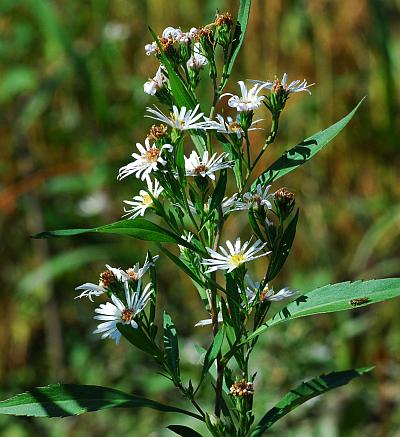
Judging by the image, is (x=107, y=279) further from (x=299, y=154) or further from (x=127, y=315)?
(x=299, y=154)

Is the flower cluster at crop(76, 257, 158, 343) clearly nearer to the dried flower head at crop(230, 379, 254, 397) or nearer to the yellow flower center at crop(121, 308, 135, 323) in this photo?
the yellow flower center at crop(121, 308, 135, 323)

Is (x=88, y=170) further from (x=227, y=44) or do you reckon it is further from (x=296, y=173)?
(x=227, y=44)

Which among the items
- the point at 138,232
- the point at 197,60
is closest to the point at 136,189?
the point at 197,60

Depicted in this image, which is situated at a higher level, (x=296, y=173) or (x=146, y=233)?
(x=296, y=173)

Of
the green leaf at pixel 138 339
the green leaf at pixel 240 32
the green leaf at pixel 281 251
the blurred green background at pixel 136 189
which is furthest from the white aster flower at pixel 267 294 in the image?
the blurred green background at pixel 136 189

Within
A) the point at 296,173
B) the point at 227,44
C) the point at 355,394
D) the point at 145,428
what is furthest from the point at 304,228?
the point at 227,44

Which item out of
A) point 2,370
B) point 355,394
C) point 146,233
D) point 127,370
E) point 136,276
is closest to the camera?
point 146,233
